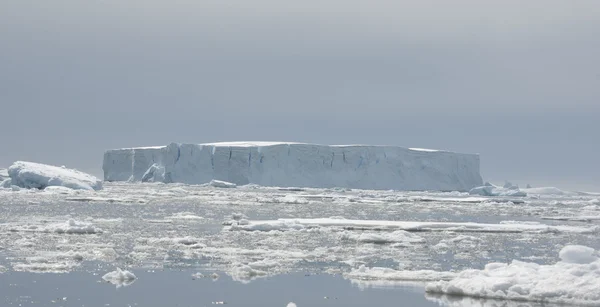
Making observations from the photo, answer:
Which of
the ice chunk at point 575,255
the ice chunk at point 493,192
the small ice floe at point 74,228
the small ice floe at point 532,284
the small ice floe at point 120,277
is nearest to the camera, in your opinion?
the small ice floe at point 532,284

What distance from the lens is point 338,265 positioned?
10.7 m

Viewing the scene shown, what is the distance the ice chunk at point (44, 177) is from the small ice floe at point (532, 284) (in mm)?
29336

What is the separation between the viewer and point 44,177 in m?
35.4

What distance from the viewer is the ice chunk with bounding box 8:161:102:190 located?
3525cm

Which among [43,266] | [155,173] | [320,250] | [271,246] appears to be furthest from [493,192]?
[43,266]

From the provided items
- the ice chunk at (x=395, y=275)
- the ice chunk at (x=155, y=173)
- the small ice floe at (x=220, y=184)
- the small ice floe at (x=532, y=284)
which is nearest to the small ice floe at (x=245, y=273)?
the ice chunk at (x=395, y=275)

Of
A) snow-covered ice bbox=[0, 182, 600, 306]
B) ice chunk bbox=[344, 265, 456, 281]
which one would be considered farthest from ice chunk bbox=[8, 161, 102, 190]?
ice chunk bbox=[344, 265, 456, 281]

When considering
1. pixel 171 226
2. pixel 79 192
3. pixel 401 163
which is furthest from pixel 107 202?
pixel 401 163

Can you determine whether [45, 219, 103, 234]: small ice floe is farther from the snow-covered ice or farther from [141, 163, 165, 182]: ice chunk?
[141, 163, 165, 182]: ice chunk

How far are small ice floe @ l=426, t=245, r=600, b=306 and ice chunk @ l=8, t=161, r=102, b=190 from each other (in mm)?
29336

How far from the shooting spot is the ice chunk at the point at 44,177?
116 ft

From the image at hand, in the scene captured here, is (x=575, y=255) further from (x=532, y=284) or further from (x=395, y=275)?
(x=395, y=275)

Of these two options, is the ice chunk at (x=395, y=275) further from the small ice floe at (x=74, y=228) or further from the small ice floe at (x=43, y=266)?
the small ice floe at (x=74, y=228)

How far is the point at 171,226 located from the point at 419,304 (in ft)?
31.6
